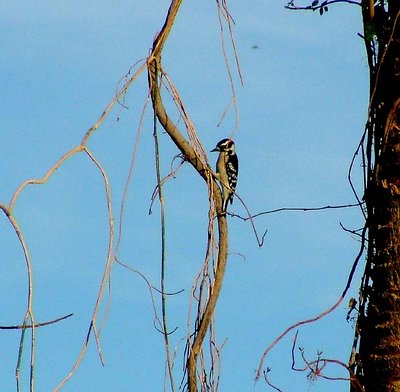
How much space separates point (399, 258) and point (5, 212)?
1.27 metres

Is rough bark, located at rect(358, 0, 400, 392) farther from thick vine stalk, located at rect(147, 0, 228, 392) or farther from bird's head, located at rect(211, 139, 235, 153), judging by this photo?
bird's head, located at rect(211, 139, 235, 153)

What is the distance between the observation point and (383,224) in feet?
10.3

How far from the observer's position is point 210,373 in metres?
3.13

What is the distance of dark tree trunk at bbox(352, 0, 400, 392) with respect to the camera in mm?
3049

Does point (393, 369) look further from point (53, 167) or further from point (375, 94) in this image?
point (53, 167)

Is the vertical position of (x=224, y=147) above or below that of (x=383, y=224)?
above

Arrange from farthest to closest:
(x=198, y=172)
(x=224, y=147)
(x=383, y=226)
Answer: (x=224, y=147), (x=198, y=172), (x=383, y=226)

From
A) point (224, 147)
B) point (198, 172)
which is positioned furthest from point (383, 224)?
point (224, 147)

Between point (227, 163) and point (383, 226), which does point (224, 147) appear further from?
point (383, 226)

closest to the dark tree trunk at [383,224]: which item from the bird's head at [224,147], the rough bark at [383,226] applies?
the rough bark at [383,226]

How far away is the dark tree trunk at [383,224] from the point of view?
3.05 m

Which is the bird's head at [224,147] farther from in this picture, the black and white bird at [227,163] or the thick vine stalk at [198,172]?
the thick vine stalk at [198,172]

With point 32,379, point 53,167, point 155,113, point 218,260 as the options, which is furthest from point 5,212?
point 218,260

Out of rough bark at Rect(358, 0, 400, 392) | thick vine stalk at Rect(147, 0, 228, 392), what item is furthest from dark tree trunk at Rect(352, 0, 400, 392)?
thick vine stalk at Rect(147, 0, 228, 392)
